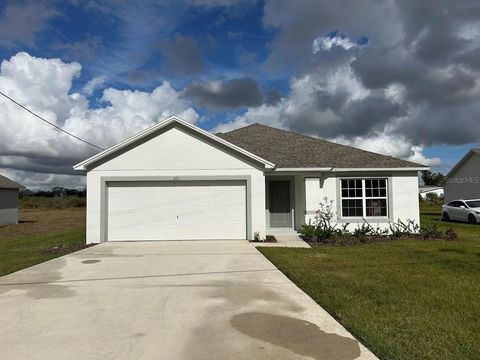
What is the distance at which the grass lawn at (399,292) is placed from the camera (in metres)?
4.97

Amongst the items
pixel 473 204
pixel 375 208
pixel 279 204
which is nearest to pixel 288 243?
pixel 279 204

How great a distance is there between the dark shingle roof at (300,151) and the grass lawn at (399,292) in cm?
493

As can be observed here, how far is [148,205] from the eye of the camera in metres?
16.0

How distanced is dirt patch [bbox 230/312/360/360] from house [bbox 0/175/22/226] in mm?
28023

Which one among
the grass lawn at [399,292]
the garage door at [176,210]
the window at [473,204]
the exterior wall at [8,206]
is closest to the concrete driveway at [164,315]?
the grass lawn at [399,292]

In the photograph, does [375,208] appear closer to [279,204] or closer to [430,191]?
[279,204]

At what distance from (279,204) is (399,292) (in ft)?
35.6

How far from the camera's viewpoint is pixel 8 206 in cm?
3009

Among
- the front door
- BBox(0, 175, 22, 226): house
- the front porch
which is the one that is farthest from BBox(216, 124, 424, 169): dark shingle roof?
BBox(0, 175, 22, 226): house

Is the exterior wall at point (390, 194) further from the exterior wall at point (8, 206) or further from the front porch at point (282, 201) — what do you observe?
the exterior wall at point (8, 206)

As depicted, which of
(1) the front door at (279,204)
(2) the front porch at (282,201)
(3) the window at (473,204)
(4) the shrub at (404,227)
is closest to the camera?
(4) the shrub at (404,227)

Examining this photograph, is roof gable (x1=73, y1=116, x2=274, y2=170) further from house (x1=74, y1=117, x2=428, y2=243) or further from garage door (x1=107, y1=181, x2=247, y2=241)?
garage door (x1=107, y1=181, x2=247, y2=241)

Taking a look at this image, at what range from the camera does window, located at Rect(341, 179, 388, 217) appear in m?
17.5

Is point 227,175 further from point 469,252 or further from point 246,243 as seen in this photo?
point 469,252
